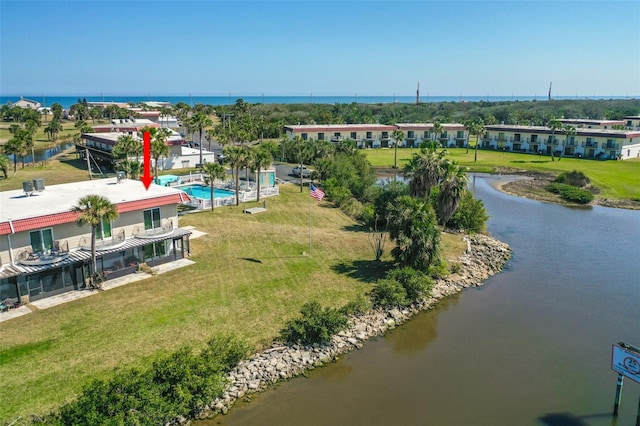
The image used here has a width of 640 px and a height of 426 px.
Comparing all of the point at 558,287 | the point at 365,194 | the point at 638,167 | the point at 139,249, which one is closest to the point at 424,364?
the point at 558,287

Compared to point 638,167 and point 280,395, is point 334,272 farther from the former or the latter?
point 638,167

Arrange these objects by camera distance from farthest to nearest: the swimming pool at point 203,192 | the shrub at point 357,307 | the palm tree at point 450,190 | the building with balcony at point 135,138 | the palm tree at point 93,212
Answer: the building with balcony at point 135,138 → the swimming pool at point 203,192 → the palm tree at point 450,190 → the shrub at point 357,307 → the palm tree at point 93,212

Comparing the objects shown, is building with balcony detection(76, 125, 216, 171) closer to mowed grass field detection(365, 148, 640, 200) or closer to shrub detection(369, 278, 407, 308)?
mowed grass field detection(365, 148, 640, 200)

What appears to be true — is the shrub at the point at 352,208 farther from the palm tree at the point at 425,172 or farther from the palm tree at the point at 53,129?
→ the palm tree at the point at 53,129

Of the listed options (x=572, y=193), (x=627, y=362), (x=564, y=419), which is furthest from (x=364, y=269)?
(x=572, y=193)

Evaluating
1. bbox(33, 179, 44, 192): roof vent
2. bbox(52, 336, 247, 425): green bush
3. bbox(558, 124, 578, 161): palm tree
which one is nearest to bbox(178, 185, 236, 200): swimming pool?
bbox(33, 179, 44, 192): roof vent

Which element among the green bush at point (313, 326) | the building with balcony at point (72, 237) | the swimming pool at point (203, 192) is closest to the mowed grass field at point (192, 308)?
the green bush at point (313, 326)
